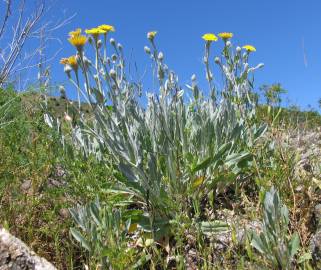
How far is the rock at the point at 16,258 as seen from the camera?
5.83 feet

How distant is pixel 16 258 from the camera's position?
1787 millimetres

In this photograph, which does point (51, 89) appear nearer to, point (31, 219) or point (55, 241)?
point (31, 219)

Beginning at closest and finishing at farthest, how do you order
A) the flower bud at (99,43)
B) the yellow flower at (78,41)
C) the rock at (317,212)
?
the rock at (317,212) < the yellow flower at (78,41) < the flower bud at (99,43)

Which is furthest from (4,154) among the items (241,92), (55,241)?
(241,92)

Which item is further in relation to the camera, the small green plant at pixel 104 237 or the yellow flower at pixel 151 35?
the yellow flower at pixel 151 35

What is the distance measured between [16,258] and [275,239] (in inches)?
43.3

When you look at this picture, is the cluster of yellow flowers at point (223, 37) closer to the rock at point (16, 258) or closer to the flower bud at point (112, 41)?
the flower bud at point (112, 41)

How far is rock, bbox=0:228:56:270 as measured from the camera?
178 cm

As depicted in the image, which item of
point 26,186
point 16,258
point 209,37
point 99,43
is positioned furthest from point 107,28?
point 16,258

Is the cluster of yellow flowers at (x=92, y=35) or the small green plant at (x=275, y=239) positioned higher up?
the cluster of yellow flowers at (x=92, y=35)

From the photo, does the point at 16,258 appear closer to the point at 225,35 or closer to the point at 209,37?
the point at 209,37

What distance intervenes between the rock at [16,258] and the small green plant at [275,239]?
911 millimetres

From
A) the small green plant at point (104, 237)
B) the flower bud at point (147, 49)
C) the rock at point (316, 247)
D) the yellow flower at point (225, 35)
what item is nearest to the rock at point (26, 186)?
the small green plant at point (104, 237)

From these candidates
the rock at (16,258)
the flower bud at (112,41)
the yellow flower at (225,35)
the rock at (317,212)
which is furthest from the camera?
the yellow flower at (225,35)
